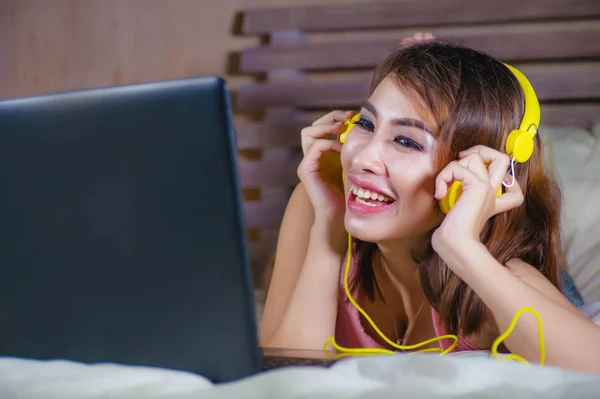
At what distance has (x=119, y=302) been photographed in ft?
1.98

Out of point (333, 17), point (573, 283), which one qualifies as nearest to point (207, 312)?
point (573, 283)

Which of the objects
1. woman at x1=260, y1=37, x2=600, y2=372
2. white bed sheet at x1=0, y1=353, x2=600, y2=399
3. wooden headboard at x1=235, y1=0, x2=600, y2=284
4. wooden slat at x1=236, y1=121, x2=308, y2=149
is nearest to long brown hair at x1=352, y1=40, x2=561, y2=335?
woman at x1=260, y1=37, x2=600, y2=372

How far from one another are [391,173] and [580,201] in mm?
722

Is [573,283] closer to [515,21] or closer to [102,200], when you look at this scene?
[515,21]

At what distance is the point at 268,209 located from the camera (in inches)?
85.1

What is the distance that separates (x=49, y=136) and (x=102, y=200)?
8 cm

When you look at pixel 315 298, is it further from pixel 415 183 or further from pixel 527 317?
pixel 527 317

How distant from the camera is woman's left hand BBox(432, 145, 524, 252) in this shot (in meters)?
1.01

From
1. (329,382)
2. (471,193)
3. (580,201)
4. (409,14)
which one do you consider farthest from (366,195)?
(409,14)

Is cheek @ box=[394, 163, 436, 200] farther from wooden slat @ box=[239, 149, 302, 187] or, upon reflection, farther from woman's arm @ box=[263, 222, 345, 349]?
wooden slat @ box=[239, 149, 302, 187]

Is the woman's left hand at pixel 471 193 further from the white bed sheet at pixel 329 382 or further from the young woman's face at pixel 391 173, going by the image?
the white bed sheet at pixel 329 382

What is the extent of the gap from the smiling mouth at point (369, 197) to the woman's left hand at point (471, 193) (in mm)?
142

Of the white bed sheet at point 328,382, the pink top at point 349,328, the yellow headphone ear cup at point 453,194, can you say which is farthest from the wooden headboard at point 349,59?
the white bed sheet at point 328,382

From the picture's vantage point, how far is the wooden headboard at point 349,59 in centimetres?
190
